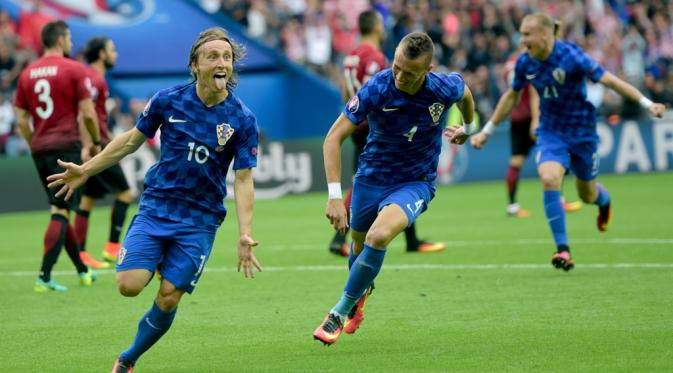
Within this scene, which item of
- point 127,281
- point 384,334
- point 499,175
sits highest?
point 127,281

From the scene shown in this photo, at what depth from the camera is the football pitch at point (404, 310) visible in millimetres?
7617

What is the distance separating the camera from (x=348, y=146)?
2375 centimetres

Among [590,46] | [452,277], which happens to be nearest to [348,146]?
[590,46]

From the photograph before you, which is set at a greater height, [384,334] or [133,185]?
[384,334]

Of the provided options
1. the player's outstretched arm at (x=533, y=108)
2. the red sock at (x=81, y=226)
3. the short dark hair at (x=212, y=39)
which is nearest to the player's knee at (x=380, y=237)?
the short dark hair at (x=212, y=39)

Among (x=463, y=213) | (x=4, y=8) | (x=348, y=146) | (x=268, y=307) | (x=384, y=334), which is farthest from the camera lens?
(x=4, y=8)

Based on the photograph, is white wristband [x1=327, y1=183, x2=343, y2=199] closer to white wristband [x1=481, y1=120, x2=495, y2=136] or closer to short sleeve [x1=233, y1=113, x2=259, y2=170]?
short sleeve [x1=233, y1=113, x2=259, y2=170]

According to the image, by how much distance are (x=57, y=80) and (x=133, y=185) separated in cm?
1041

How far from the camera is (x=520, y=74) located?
1200 centimetres

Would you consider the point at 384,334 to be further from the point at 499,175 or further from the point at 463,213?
the point at 499,175

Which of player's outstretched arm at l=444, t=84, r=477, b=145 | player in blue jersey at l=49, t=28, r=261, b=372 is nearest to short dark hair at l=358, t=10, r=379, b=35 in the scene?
player's outstretched arm at l=444, t=84, r=477, b=145

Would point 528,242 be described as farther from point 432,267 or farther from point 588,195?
point 432,267

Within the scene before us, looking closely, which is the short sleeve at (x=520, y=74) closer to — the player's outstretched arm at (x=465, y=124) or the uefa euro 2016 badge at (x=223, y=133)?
the player's outstretched arm at (x=465, y=124)

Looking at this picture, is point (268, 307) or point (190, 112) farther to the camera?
point (268, 307)
